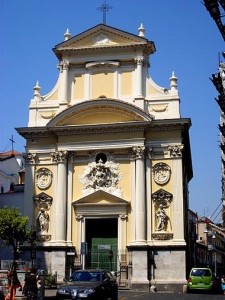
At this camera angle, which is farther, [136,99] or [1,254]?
[1,254]

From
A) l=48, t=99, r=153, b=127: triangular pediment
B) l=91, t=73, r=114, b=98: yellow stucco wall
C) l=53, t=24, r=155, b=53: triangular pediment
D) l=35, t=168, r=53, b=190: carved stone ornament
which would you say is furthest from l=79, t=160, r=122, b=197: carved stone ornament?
l=53, t=24, r=155, b=53: triangular pediment

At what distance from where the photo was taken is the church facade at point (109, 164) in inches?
1425

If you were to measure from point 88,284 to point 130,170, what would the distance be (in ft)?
57.4

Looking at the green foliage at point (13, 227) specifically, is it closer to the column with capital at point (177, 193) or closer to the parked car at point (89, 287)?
the column with capital at point (177, 193)

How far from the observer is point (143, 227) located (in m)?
36.1

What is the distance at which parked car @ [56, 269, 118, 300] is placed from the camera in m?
20.0

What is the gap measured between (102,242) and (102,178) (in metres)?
4.44

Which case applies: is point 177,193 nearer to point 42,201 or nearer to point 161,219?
point 161,219

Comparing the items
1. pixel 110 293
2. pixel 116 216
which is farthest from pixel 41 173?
Answer: pixel 110 293

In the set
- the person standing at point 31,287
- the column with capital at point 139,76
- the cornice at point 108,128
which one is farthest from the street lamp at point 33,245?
the person standing at point 31,287

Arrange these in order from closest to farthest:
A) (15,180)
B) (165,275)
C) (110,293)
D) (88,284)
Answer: (88,284) < (110,293) < (165,275) < (15,180)

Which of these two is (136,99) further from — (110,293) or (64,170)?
(110,293)

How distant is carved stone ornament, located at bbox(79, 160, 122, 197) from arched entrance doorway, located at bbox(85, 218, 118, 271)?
6.95 feet

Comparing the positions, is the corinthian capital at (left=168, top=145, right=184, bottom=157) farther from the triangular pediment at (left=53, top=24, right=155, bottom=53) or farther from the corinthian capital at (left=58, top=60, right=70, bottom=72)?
the corinthian capital at (left=58, top=60, right=70, bottom=72)
